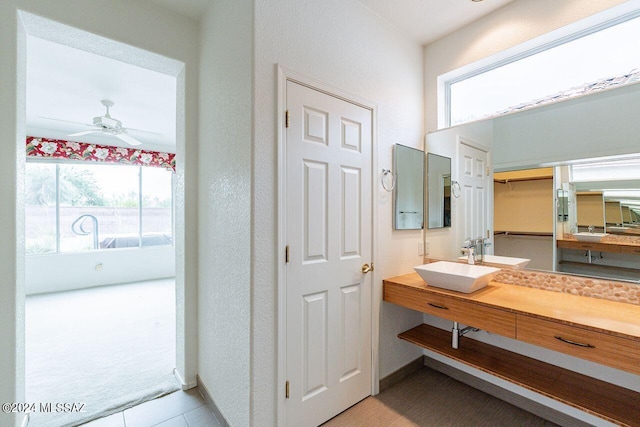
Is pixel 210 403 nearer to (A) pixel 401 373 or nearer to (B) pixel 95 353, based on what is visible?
(A) pixel 401 373

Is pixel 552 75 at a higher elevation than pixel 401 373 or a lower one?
higher

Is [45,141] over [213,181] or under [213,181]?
over

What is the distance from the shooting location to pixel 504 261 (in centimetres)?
207

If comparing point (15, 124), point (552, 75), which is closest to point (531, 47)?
point (552, 75)

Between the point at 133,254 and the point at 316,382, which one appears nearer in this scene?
the point at 316,382

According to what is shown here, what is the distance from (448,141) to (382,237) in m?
1.07

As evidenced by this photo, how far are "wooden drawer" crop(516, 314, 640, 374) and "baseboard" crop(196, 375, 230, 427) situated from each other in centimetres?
185

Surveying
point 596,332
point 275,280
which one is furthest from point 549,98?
point 275,280

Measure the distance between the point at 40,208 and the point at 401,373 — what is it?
20.4 ft

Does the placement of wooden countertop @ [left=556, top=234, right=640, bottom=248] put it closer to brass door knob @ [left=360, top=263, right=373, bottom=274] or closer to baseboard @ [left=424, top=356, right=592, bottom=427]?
baseboard @ [left=424, top=356, right=592, bottom=427]

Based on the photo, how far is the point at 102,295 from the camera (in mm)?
4559

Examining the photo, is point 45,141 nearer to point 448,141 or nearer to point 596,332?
point 448,141

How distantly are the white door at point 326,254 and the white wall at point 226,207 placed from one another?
242 mm

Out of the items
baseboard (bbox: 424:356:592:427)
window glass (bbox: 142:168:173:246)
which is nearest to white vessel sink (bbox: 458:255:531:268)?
baseboard (bbox: 424:356:592:427)
